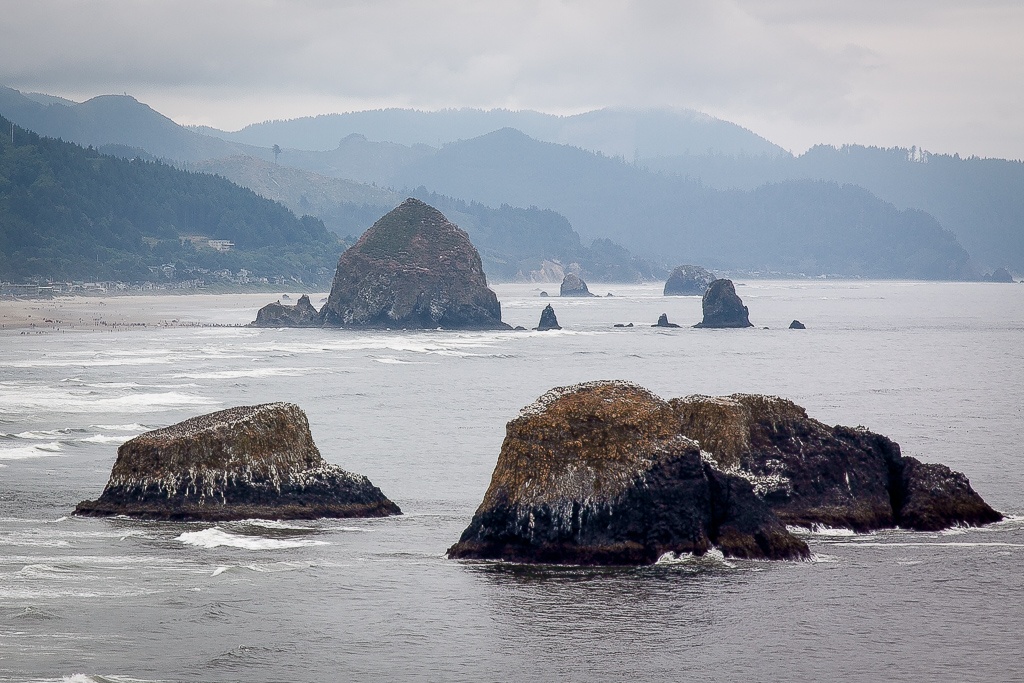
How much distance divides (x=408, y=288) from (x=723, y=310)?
30156 millimetres

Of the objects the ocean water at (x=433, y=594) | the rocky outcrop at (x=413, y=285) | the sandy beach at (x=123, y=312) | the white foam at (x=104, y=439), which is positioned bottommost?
the ocean water at (x=433, y=594)

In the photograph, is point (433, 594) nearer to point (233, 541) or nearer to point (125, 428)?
point (233, 541)

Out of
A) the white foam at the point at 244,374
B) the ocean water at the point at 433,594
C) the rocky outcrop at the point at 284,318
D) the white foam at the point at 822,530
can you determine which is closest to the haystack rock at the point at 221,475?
the ocean water at the point at 433,594

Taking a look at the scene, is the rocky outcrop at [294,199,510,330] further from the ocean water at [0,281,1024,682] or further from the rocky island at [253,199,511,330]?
the ocean water at [0,281,1024,682]

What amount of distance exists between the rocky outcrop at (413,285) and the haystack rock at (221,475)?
3568 inches

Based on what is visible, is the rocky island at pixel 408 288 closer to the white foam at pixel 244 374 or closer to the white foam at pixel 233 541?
the white foam at pixel 244 374

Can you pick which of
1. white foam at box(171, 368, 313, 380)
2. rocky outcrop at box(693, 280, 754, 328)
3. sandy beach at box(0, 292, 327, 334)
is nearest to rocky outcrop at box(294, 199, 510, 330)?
sandy beach at box(0, 292, 327, 334)

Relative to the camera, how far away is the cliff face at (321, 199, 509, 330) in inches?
4601

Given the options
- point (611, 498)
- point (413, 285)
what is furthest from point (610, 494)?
point (413, 285)

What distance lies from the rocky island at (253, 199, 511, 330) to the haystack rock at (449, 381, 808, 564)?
Answer: 94510 millimetres

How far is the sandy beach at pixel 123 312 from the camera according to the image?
11025cm

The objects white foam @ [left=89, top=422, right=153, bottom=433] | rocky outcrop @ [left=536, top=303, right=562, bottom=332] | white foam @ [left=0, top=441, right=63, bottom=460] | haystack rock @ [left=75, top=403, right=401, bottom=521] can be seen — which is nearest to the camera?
haystack rock @ [left=75, top=403, right=401, bottom=521]

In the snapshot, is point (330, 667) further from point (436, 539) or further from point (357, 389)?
point (357, 389)

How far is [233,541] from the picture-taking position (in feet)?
75.4
